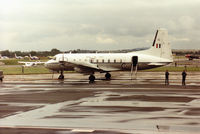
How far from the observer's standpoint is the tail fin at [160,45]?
3847cm

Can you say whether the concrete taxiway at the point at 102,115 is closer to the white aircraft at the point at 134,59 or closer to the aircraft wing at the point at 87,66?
the aircraft wing at the point at 87,66

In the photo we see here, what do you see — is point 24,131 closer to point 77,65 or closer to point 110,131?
point 110,131

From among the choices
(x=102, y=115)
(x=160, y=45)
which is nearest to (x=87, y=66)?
(x=160, y=45)

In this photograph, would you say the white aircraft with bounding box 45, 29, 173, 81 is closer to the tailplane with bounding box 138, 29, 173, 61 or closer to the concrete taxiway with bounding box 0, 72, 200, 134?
the tailplane with bounding box 138, 29, 173, 61

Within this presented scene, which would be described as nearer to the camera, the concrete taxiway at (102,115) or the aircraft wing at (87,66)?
the concrete taxiway at (102,115)

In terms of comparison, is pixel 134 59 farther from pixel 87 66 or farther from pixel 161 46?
pixel 87 66

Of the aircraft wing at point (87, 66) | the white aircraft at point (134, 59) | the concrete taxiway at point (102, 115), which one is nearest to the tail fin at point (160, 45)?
the white aircraft at point (134, 59)

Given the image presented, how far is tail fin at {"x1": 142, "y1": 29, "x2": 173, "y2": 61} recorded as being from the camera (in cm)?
3847

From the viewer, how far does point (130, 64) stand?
125 feet

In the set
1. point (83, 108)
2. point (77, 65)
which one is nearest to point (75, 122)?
point (83, 108)

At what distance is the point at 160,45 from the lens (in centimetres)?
3875

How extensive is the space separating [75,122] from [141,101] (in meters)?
7.21

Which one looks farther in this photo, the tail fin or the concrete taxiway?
the tail fin

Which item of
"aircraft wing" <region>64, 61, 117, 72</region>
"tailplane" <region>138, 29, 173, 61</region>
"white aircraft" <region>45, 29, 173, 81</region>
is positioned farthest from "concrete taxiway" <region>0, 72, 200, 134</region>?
"tailplane" <region>138, 29, 173, 61</region>
